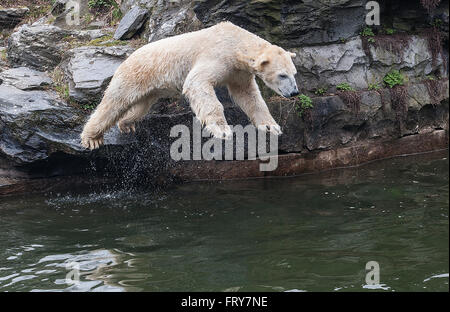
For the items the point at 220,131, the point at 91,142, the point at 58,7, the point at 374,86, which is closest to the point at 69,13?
the point at 58,7

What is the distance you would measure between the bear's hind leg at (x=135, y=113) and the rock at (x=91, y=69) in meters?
1.37

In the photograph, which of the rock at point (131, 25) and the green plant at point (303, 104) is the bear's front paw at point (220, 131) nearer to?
the green plant at point (303, 104)

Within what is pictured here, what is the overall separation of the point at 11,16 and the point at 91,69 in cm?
376

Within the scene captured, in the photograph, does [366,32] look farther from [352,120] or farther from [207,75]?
[207,75]

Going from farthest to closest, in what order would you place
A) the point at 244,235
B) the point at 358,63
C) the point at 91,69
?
1. the point at 358,63
2. the point at 91,69
3. the point at 244,235

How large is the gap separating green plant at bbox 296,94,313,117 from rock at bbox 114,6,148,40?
352 cm

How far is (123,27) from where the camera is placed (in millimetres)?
10820

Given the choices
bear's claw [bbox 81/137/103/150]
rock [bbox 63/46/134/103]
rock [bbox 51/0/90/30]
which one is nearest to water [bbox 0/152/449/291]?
bear's claw [bbox 81/137/103/150]

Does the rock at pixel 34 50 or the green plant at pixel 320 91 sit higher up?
the rock at pixel 34 50

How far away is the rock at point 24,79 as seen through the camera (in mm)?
9883

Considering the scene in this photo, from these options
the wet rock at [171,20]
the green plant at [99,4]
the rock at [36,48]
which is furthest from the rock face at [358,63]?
the green plant at [99,4]

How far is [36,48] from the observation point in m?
10.8

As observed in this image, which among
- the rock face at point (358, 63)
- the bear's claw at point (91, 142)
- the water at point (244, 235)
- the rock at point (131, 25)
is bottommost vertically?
the water at point (244, 235)
